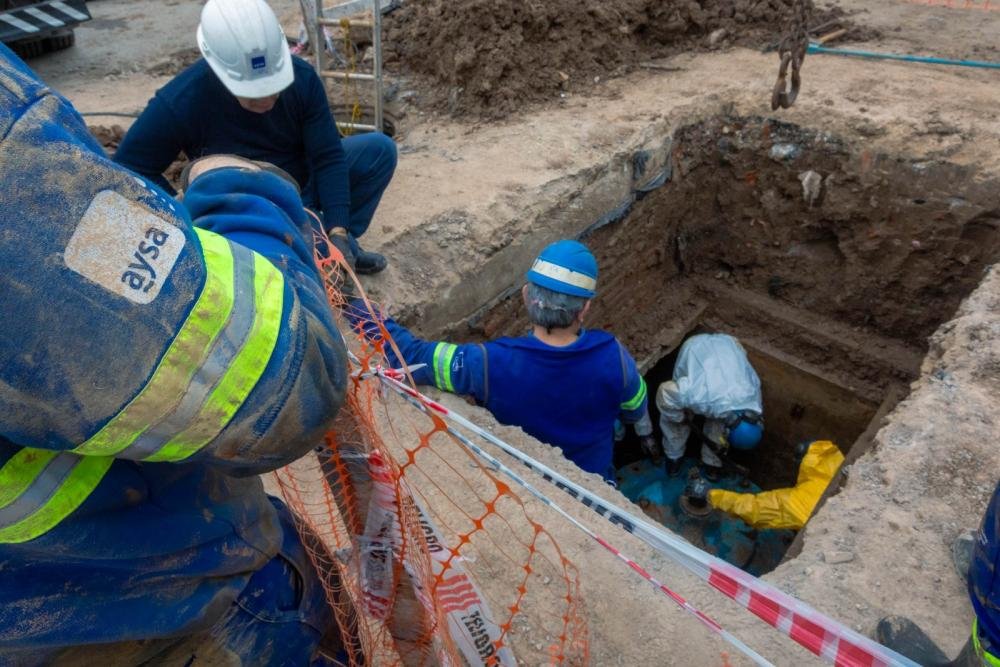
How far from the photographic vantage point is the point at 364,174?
12.4ft

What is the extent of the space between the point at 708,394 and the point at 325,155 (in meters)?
2.92

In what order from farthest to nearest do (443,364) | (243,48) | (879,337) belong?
(879,337), (243,48), (443,364)

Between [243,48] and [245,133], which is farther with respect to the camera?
[245,133]

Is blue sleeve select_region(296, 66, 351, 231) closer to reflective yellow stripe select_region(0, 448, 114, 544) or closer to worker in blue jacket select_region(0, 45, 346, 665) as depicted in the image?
worker in blue jacket select_region(0, 45, 346, 665)

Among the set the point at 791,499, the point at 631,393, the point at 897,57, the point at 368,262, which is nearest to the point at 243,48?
the point at 368,262

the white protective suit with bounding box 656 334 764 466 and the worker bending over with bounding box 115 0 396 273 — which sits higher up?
the worker bending over with bounding box 115 0 396 273

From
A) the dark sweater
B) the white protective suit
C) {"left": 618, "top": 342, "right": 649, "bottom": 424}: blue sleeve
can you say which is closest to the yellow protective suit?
the white protective suit

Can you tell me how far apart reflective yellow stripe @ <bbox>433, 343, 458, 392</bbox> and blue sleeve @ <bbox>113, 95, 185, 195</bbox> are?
1579 mm

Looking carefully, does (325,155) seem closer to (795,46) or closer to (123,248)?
(123,248)

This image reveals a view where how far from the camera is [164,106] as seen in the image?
10.4 feet

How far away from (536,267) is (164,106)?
1903 mm

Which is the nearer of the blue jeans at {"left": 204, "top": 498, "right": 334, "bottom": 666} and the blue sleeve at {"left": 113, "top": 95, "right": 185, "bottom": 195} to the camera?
the blue jeans at {"left": 204, "top": 498, "right": 334, "bottom": 666}

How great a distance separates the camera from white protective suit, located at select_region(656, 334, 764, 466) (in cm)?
471

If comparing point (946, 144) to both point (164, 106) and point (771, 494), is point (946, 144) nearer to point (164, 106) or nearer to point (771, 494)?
point (771, 494)
